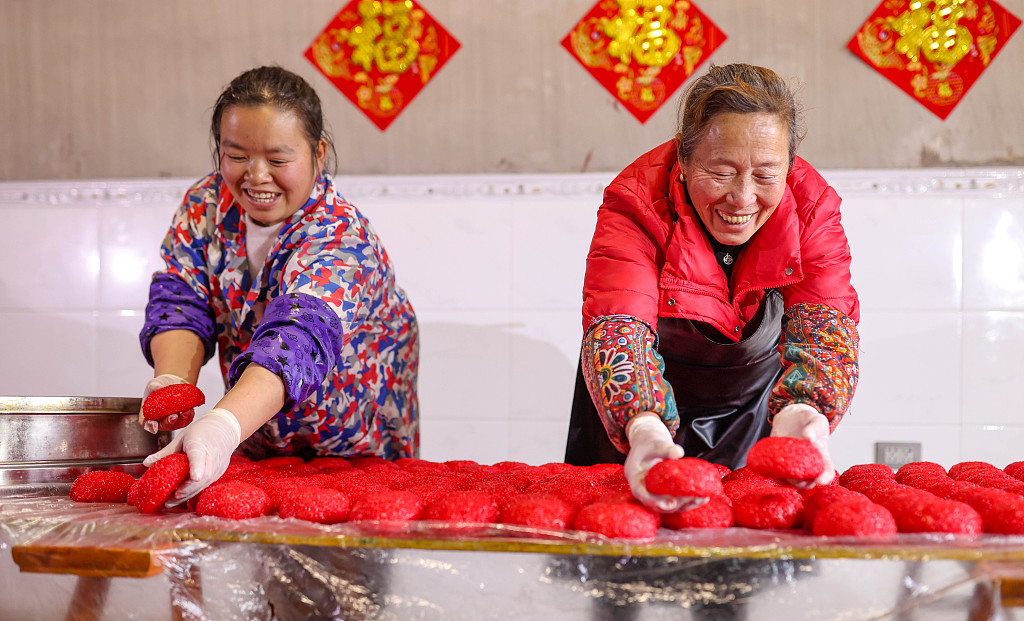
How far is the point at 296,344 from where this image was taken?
130 cm

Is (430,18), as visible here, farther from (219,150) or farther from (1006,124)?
(1006,124)

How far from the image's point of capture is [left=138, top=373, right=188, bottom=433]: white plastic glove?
1.33 metres

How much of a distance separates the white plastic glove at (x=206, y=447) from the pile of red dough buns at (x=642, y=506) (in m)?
0.02

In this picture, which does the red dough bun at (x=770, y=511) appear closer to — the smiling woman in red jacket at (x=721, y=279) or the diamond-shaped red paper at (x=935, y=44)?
the smiling woman in red jacket at (x=721, y=279)

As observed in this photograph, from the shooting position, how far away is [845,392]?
1.27 m

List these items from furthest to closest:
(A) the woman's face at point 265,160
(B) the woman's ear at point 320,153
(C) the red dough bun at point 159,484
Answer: (B) the woman's ear at point 320,153, (A) the woman's face at point 265,160, (C) the red dough bun at point 159,484

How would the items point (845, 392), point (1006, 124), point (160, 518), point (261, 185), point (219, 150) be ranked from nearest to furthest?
point (160, 518) < point (845, 392) < point (261, 185) < point (219, 150) < point (1006, 124)

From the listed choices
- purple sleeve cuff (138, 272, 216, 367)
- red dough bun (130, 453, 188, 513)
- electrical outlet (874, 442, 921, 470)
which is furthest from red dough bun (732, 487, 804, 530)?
electrical outlet (874, 442, 921, 470)

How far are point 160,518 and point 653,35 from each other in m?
2.19

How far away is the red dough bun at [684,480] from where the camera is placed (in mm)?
911

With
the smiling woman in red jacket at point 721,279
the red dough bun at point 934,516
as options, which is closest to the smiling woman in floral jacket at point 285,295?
the smiling woman in red jacket at point 721,279

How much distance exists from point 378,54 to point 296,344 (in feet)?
5.51

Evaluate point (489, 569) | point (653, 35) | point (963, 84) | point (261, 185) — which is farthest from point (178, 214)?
point (963, 84)

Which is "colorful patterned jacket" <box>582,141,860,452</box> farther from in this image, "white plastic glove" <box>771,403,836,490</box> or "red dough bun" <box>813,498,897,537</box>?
"red dough bun" <box>813,498,897,537</box>
